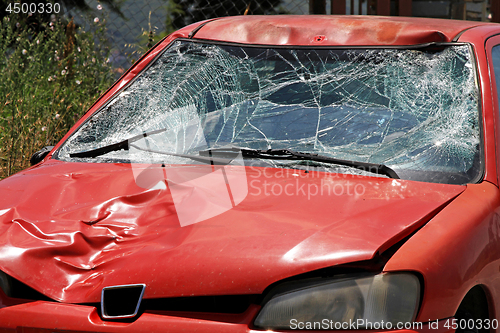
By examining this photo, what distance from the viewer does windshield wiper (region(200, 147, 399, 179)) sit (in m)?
1.95

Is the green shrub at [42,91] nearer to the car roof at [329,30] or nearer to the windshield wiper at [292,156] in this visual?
the car roof at [329,30]

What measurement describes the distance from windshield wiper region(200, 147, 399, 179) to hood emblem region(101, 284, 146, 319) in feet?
2.62

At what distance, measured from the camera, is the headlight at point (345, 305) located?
142 centimetres

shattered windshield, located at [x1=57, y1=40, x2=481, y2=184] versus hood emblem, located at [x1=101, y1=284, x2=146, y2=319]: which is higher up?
shattered windshield, located at [x1=57, y1=40, x2=481, y2=184]

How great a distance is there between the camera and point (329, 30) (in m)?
2.55

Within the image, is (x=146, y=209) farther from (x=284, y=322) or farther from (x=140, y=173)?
Result: (x=284, y=322)

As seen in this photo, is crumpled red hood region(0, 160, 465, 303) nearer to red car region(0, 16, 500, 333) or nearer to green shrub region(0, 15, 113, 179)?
red car region(0, 16, 500, 333)

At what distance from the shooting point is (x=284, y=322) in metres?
1.42

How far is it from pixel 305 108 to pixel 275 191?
650 mm

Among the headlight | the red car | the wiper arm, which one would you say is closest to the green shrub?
the red car

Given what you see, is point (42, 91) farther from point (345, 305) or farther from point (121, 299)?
point (345, 305)

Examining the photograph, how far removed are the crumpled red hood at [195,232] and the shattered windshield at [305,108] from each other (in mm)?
240

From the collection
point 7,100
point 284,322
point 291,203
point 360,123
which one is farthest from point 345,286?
point 7,100

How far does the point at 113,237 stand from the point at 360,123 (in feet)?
3.78
